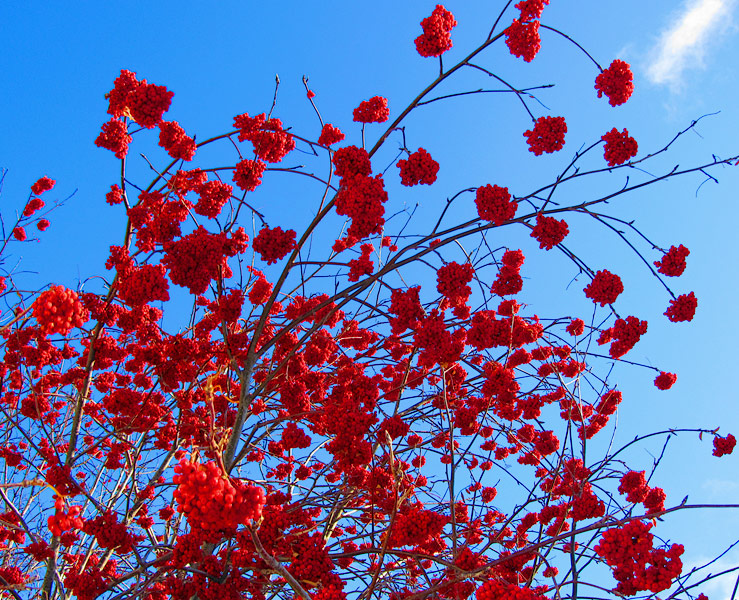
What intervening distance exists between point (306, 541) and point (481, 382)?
129 inches

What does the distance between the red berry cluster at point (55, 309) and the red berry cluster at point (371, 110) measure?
3035 mm

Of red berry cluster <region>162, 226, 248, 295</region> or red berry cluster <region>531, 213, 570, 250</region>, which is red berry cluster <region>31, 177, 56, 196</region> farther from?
red berry cluster <region>531, 213, 570, 250</region>

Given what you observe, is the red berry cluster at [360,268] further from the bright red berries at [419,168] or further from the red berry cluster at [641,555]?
the red berry cluster at [641,555]

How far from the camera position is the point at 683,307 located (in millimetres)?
4602

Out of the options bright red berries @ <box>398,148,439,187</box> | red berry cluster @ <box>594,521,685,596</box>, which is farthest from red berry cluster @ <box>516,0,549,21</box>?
red berry cluster @ <box>594,521,685,596</box>

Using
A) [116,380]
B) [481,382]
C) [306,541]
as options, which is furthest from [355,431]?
[116,380]

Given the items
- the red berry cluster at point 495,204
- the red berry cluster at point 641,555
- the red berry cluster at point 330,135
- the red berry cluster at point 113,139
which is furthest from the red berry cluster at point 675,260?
the red berry cluster at point 113,139

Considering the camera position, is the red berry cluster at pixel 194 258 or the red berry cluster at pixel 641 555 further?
the red berry cluster at pixel 194 258

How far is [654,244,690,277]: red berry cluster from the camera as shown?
4320 millimetres

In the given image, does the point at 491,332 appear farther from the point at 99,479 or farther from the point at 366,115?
the point at 99,479

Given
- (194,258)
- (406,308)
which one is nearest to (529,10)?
(406,308)

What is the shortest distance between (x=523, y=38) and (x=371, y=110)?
141cm

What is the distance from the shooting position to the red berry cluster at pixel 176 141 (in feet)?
14.6

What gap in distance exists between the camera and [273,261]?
4629mm
